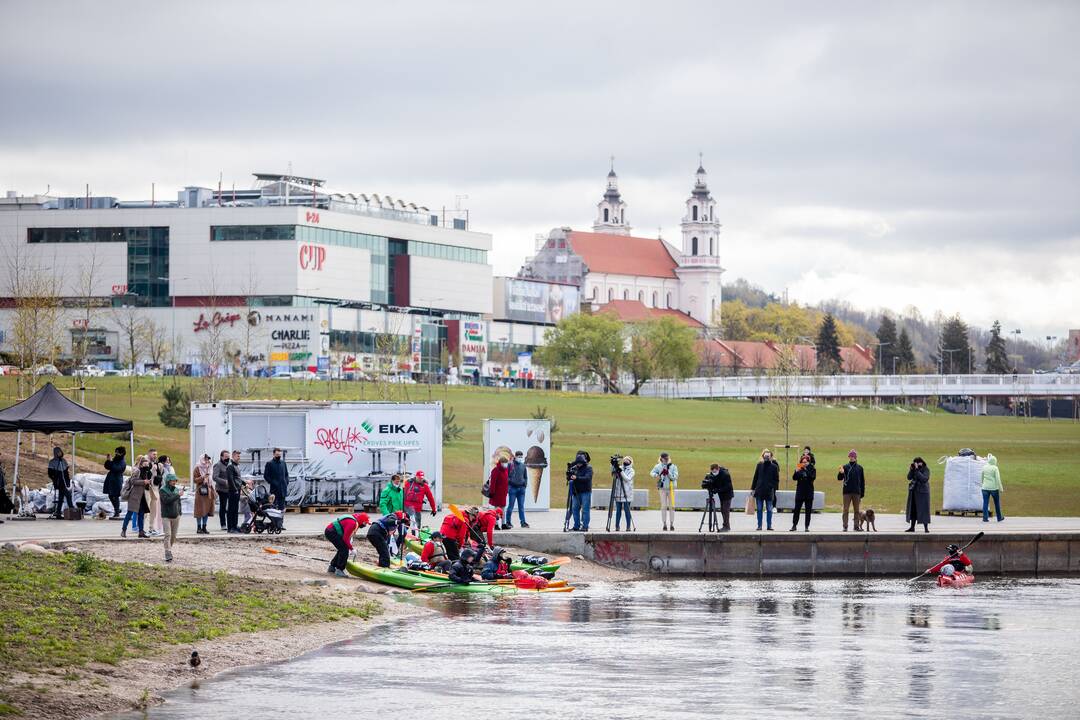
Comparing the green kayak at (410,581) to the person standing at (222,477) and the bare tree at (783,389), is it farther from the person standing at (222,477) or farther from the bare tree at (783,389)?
the bare tree at (783,389)

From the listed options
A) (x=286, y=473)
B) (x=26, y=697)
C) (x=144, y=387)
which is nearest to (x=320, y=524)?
(x=286, y=473)

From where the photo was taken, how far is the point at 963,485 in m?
42.8

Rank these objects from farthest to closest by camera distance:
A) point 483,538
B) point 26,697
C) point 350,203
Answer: point 350,203
point 483,538
point 26,697

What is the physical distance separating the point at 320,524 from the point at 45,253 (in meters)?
107

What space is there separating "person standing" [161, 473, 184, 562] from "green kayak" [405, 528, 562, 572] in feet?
16.2

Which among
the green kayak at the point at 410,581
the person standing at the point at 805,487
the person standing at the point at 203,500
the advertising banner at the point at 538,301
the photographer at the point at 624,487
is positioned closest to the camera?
the green kayak at the point at 410,581

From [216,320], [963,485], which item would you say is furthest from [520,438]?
[216,320]

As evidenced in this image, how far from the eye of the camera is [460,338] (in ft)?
496

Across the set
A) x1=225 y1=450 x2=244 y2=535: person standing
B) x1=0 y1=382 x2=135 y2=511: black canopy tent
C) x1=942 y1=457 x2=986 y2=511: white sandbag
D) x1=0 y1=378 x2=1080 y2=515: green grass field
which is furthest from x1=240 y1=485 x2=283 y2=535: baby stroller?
x1=942 y1=457 x2=986 y2=511: white sandbag

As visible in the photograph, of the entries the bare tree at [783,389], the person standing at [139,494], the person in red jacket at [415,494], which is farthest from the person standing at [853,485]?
the bare tree at [783,389]

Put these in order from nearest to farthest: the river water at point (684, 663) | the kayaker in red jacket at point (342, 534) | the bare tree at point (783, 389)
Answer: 1. the river water at point (684, 663)
2. the kayaker in red jacket at point (342, 534)
3. the bare tree at point (783, 389)

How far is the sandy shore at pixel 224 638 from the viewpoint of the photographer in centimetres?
1881

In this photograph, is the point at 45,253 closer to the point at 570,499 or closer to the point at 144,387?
the point at 144,387

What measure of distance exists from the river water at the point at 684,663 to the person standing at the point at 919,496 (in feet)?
16.0
